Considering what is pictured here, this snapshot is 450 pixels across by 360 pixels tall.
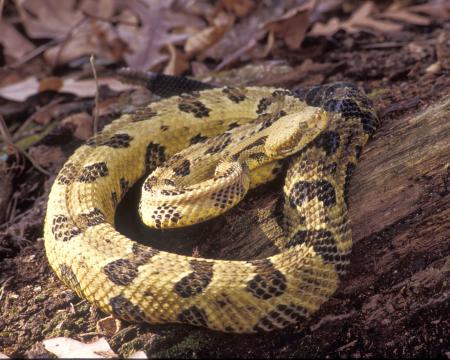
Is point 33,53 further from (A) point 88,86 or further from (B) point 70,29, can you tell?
(A) point 88,86

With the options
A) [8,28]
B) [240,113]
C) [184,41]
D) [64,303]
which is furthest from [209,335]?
[8,28]

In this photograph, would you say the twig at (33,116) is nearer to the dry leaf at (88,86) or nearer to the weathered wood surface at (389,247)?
the dry leaf at (88,86)

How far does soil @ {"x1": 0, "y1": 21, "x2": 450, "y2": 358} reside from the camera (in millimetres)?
3506

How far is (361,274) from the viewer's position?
379 centimetres

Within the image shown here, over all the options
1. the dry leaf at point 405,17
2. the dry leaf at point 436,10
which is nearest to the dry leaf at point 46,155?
the dry leaf at point 405,17

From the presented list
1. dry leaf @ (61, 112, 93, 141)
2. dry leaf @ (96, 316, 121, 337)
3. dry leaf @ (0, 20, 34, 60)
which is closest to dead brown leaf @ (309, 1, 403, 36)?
dry leaf @ (61, 112, 93, 141)

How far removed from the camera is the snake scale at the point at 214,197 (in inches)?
142

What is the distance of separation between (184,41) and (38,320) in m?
4.48

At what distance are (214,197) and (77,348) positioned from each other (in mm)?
1388

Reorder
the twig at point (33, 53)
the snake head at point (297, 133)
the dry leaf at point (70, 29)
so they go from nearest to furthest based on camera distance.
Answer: the snake head at point (297, 133)
the twig at point (33, 53)
the dry leaf at point (70, 29)

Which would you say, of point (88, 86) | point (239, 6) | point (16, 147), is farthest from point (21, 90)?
point (239, 6)

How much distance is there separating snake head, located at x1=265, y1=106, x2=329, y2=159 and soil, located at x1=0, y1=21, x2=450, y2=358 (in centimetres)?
34

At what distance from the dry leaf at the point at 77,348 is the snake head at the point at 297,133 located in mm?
1897

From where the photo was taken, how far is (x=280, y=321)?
356 cm
